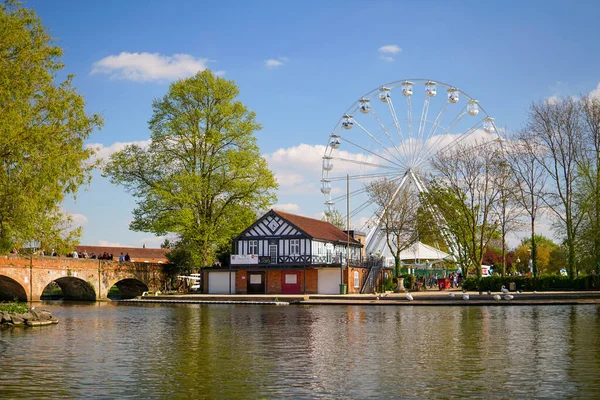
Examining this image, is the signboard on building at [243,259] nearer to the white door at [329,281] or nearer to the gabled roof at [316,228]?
the gabled roof at [316,228]

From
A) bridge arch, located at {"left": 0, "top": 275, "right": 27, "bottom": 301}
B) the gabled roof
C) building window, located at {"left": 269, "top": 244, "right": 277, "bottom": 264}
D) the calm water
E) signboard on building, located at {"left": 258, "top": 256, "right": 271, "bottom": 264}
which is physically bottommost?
the calm water

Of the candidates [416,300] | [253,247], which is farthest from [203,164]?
[416,300]

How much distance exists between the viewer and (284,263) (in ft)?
165

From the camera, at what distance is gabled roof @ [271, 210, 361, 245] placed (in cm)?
5084

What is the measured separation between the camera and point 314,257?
164 ft

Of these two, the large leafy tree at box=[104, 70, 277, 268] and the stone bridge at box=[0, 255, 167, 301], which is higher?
the large leafy tree at box=[104, 70, 277, 268]

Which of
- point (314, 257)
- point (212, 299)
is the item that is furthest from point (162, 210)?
point (314, 257)

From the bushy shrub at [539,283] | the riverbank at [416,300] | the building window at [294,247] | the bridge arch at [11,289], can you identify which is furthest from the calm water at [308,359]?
the building window at [294,247]

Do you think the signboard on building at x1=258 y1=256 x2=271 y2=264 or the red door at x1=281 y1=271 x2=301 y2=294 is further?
the signboard on building at x1=258 y1=256 x2=271 y2=264

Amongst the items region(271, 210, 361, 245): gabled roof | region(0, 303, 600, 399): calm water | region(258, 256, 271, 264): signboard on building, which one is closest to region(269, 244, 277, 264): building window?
region(258, 256, 271, 264): signboard on building

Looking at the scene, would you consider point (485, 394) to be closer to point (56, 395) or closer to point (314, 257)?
point (56, 395)

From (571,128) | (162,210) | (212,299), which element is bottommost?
(212,299)

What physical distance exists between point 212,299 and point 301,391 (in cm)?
3347

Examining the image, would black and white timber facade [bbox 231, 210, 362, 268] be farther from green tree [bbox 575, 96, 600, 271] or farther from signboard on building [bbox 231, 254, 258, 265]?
green tree [bbox 575, 96, 600, 271]
